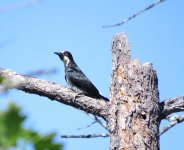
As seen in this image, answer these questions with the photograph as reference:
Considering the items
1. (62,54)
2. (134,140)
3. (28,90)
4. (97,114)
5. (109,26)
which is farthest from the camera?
(62,54)

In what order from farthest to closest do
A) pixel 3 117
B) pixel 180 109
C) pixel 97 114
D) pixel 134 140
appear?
pixel 97 114
pixel 180 109
pixel 134 140
pixel 3 117

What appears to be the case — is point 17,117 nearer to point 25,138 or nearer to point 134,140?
point 25,138

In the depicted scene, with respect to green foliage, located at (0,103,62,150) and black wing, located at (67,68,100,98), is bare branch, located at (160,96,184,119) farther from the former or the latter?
green foliage, located at (0,103,62,150)

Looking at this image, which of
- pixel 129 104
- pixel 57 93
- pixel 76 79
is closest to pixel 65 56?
pixel 76 79

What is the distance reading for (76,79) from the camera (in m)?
5.93

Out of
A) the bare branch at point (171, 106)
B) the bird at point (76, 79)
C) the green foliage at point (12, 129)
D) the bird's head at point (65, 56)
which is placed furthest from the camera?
the bird's head at point (65, 56)

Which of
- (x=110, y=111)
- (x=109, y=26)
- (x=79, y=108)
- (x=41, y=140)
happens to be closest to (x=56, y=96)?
(x=79, y=108)

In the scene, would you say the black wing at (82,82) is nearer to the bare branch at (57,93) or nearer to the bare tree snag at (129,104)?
the bare branch at (57,93)

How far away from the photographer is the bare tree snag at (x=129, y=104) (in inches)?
142

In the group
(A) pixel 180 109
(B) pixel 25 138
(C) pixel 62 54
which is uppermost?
(C) pixel 62 54

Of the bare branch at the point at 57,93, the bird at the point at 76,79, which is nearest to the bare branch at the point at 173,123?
the bare branch at the point at 57,93

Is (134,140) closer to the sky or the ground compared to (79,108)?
closer to the ground

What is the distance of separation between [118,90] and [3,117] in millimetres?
3457

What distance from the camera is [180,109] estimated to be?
380 centimetres
